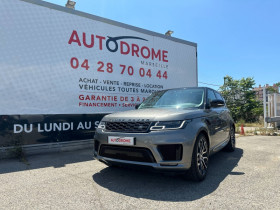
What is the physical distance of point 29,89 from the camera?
5.15 m

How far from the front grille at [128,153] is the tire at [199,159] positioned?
2.14 feet

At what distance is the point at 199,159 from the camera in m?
3.32

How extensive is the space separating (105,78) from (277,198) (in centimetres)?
502

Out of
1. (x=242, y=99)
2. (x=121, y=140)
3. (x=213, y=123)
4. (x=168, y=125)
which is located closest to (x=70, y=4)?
(x=121, y=140)

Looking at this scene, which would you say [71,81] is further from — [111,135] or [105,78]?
[111,135]

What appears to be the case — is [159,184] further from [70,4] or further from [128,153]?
[70,4]

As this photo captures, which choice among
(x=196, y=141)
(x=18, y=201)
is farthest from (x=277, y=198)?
(x=18, y=201)

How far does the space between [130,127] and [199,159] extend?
120 centimetres

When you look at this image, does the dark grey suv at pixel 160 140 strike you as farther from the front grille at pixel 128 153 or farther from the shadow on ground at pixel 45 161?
the shadow on ground at pixel 45 161

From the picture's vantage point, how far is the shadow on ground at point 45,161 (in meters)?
4.25

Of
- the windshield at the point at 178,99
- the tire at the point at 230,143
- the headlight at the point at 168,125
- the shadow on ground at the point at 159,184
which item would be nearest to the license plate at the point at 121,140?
the headlight at the point at 168,125

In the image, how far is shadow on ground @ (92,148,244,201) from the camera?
2.85 m

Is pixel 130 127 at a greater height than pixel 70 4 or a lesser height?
lesser

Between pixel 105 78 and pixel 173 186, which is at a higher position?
pixel 105 78
